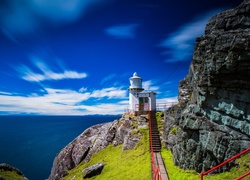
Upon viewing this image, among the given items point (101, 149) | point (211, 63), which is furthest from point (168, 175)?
point (101, 149)

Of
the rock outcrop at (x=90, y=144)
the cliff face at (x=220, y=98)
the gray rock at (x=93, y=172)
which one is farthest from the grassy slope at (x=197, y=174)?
the rock outcrop at (x=90, y=144)

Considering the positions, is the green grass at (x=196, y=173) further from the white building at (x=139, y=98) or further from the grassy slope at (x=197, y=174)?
the white building at (x=139, y=98)

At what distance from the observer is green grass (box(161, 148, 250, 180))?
973 centimetres

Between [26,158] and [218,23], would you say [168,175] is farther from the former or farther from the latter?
[26,158]

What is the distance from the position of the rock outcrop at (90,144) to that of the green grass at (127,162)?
1.55m

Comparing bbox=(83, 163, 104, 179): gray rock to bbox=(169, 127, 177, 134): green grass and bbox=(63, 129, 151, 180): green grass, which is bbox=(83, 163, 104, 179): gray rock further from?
bbox=(169, 127, 177, 134): green grass

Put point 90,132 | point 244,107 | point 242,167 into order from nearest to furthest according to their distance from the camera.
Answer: point 242,167 < point 244,107 < point 90,132

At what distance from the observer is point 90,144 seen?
3253cm

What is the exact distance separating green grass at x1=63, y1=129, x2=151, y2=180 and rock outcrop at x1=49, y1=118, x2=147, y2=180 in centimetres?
155

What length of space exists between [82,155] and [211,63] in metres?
26.5

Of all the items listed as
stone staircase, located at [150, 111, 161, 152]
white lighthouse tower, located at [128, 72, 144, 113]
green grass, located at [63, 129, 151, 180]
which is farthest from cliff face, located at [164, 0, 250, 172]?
white lighthouse tower, located at [128, 72, 144, 113]

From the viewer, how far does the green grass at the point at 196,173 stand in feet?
31.9

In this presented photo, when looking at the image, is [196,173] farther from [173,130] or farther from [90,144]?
[90,144]

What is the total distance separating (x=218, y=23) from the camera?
47.0 feet
